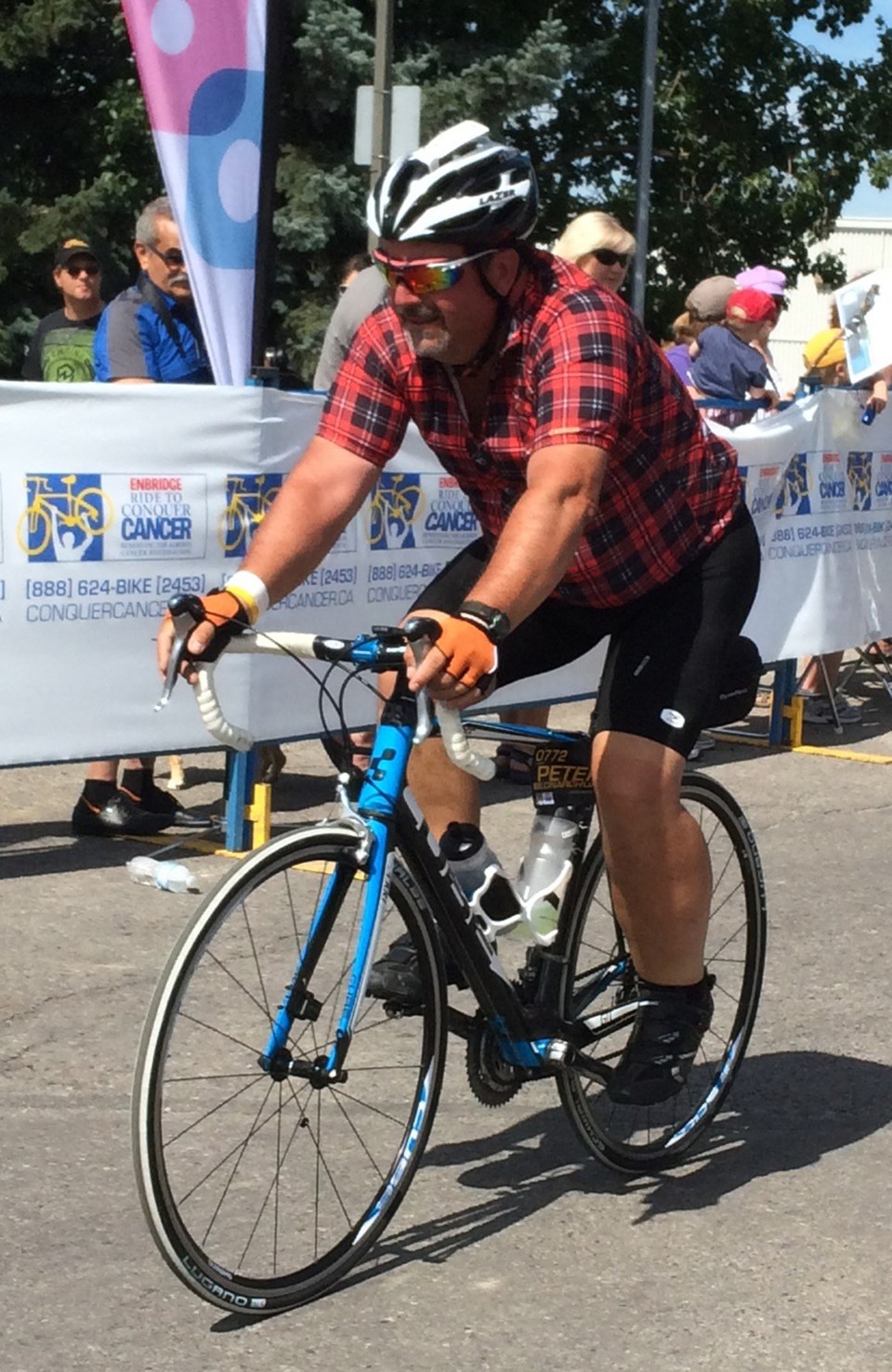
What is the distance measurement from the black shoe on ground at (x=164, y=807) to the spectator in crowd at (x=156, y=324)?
1438mm

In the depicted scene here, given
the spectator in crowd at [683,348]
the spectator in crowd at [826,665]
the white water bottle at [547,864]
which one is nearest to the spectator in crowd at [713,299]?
the spectator in crowd at [683,348]

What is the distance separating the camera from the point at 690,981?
429 centimetres

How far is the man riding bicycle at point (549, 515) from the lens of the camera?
11.7ft

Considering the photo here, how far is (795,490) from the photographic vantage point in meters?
9.61

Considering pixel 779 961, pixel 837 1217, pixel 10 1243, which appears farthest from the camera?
pixel 779 961

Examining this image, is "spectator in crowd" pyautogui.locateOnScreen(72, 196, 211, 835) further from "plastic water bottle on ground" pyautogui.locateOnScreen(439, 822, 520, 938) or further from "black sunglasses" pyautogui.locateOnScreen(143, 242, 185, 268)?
"plastic water bottle on ground" pyautogui.locateOnScreen(439, 822, 520, 938)

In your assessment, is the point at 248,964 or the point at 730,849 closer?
the point at 248,964

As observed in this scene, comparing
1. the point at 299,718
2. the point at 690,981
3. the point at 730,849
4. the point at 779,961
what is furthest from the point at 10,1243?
the point at 299,718

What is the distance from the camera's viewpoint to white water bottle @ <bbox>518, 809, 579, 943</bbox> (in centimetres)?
405

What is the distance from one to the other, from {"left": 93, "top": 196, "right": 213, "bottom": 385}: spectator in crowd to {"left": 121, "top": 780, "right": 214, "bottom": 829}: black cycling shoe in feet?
4.72

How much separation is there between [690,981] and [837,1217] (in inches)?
21.2

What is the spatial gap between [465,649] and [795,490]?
21.6 feet

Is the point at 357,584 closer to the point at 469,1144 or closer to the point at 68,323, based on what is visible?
the point at 68,323

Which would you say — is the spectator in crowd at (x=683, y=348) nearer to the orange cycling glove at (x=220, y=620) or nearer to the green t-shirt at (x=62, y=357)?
the green t-shirt at (x=62, y=357)
